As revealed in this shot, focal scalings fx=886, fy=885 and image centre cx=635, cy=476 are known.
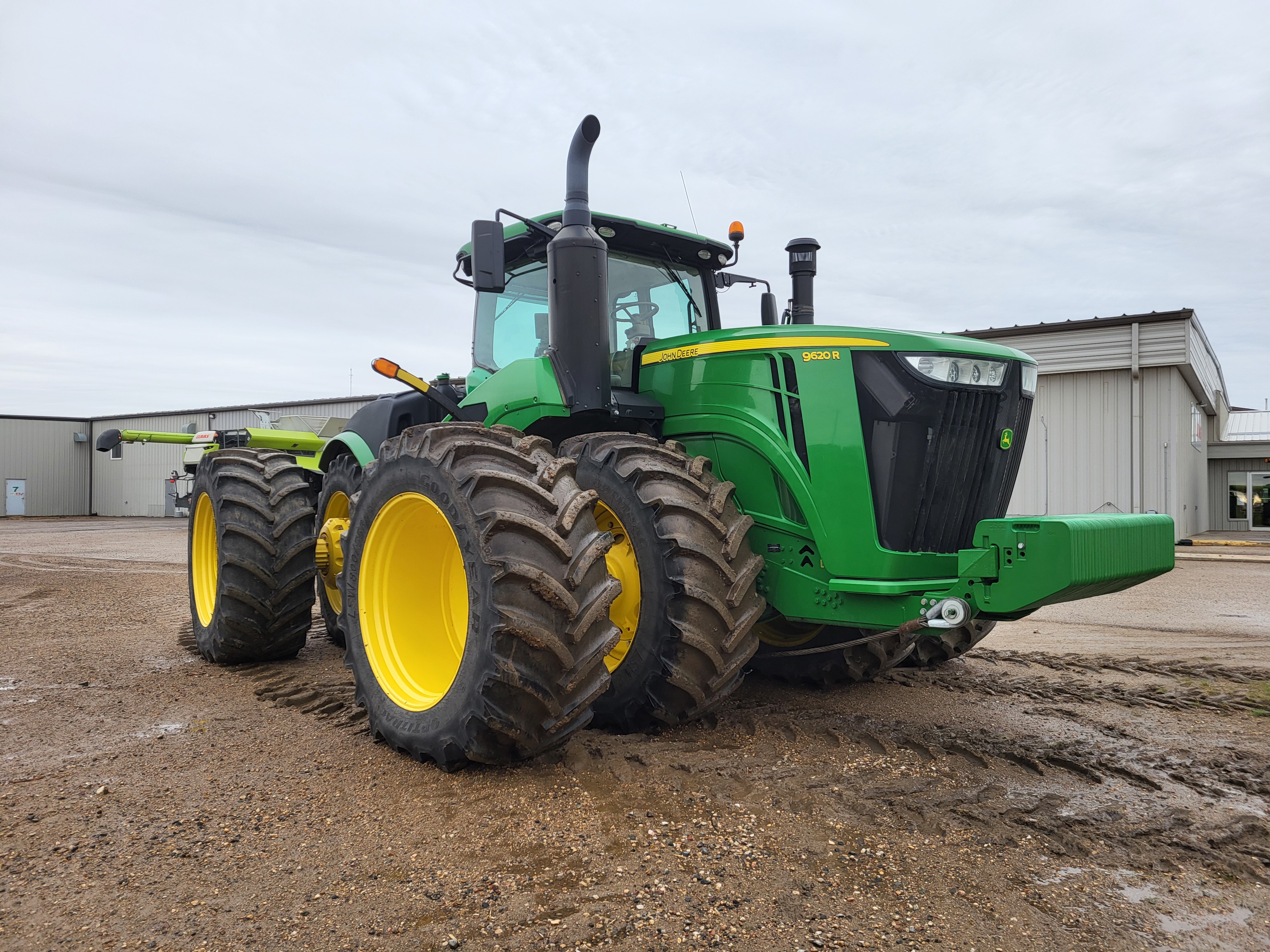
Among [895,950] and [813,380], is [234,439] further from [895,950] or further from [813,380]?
[895,950]

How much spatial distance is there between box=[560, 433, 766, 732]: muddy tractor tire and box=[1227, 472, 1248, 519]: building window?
28.7m

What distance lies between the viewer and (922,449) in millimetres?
3881

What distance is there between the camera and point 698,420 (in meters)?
4.43

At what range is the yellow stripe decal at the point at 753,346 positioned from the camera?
3.90m

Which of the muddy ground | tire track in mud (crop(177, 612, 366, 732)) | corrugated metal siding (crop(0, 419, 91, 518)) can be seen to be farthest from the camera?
corrugated metal siding (crop(0, 419, 91, 518))

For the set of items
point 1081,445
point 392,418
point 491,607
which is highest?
point 1081,445

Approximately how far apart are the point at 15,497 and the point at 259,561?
36498 mm

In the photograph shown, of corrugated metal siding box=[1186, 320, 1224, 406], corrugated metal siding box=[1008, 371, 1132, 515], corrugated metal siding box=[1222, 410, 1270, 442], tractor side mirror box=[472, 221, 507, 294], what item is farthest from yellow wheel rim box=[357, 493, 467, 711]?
corrugated metal siding box=[1222, 410, 1270, 442]

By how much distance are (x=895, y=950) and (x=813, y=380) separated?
2328mm

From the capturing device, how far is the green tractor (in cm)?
337

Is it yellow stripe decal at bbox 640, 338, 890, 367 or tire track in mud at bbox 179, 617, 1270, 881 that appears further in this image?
yellow stripe decal at bbox 640, 338, 890, 367

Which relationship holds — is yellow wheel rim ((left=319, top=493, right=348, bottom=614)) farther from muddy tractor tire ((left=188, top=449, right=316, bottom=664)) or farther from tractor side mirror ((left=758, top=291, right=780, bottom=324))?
tractor side mirror ((left=758, top=291, right=780, bottom=324))

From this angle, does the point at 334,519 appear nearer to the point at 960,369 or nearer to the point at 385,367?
the point at 385,367

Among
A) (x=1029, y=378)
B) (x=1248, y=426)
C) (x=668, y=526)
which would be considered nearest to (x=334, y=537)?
(x=668, y=526)
